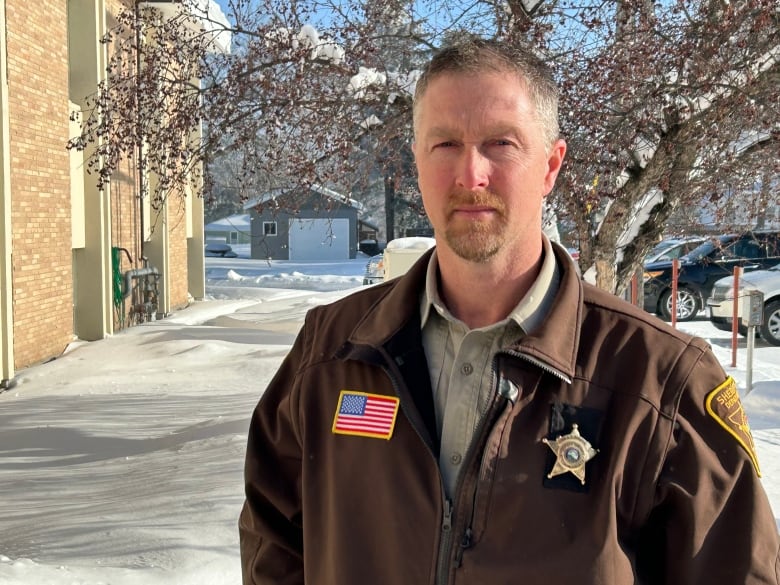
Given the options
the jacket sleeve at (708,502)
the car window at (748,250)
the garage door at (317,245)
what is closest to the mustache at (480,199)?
the jacket sleeve at (708,502)

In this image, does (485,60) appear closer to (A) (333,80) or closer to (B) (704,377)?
(B) (704,377)

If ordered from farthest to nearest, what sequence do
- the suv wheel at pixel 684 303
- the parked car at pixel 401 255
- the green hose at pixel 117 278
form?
the suv wheel at pixel 684 303
the green hose at pixel 117 278
the parked car at pixel 401 255

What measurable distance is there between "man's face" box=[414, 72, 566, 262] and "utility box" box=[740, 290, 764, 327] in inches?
352

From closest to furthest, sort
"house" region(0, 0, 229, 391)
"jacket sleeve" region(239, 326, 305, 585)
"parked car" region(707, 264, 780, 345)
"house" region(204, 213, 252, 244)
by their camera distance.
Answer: "jacket sleeve" region(239, 326, 305, 585)
"house" region(0, 0, 229, 391)
"parked car" region(707, 264, 780, 345)
"house" region(204, 213, 252, 244)

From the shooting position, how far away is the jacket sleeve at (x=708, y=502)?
1.64 metres

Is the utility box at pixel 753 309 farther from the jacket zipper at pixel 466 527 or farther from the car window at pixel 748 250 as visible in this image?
the jacket zipper at pixel 466 527

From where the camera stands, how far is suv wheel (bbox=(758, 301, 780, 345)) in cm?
1355

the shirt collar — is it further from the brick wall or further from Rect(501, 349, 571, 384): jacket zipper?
the brick wall

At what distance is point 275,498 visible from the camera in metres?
2.04

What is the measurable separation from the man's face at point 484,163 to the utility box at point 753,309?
29.4 ft

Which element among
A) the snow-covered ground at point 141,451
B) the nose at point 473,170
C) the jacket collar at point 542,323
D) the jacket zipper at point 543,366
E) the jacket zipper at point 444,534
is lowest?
the snow-covered ground at point 141,451

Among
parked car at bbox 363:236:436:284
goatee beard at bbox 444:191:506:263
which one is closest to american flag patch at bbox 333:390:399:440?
goatee beard at bbox 444:191:506:263

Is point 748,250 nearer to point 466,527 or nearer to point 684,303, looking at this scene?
point 684,303

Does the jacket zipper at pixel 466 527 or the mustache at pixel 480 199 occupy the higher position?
the mustache at pixel 480 199
